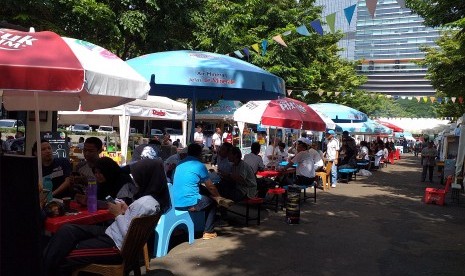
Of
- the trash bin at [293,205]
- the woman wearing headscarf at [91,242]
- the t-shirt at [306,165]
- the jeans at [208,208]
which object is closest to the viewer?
the woman wearing headscarf at [91,242]

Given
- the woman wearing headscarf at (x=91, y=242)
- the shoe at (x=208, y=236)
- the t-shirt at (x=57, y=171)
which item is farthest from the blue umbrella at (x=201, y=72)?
the woman wearing headscarf at (x=91, y=242)

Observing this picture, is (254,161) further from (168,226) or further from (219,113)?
(219,113)

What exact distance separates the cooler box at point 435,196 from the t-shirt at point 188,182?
7765 mm

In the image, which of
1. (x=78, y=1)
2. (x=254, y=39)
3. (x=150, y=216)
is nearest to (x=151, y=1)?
(x=78, y=1)

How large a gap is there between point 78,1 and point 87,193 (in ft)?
30.5

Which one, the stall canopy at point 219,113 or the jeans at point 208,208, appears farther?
the stall canopy at point 219,113

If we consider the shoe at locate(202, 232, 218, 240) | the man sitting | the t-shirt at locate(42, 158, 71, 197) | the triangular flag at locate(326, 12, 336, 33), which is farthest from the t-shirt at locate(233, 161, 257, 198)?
the triangular flag at locate(326, 12, 336, 33)

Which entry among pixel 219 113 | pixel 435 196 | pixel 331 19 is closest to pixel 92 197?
pixel 331 19

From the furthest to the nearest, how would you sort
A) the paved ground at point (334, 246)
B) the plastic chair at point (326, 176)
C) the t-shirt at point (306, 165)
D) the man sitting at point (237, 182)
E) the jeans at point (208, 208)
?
the plastic chair at point (326, 176) → the t-shirt at point (306, 165) → the man sitting at point (237, 182) → the jeans at point (208, 208) → the paved ground at point (334, 246)

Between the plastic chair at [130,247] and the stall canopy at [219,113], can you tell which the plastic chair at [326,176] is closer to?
the stall canopy at [219,113]

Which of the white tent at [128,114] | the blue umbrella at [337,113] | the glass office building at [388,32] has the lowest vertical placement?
the white tent at [128,114]

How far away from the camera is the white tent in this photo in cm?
1367

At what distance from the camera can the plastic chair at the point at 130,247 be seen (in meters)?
3.74

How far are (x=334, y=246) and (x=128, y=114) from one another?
8.89 metres
